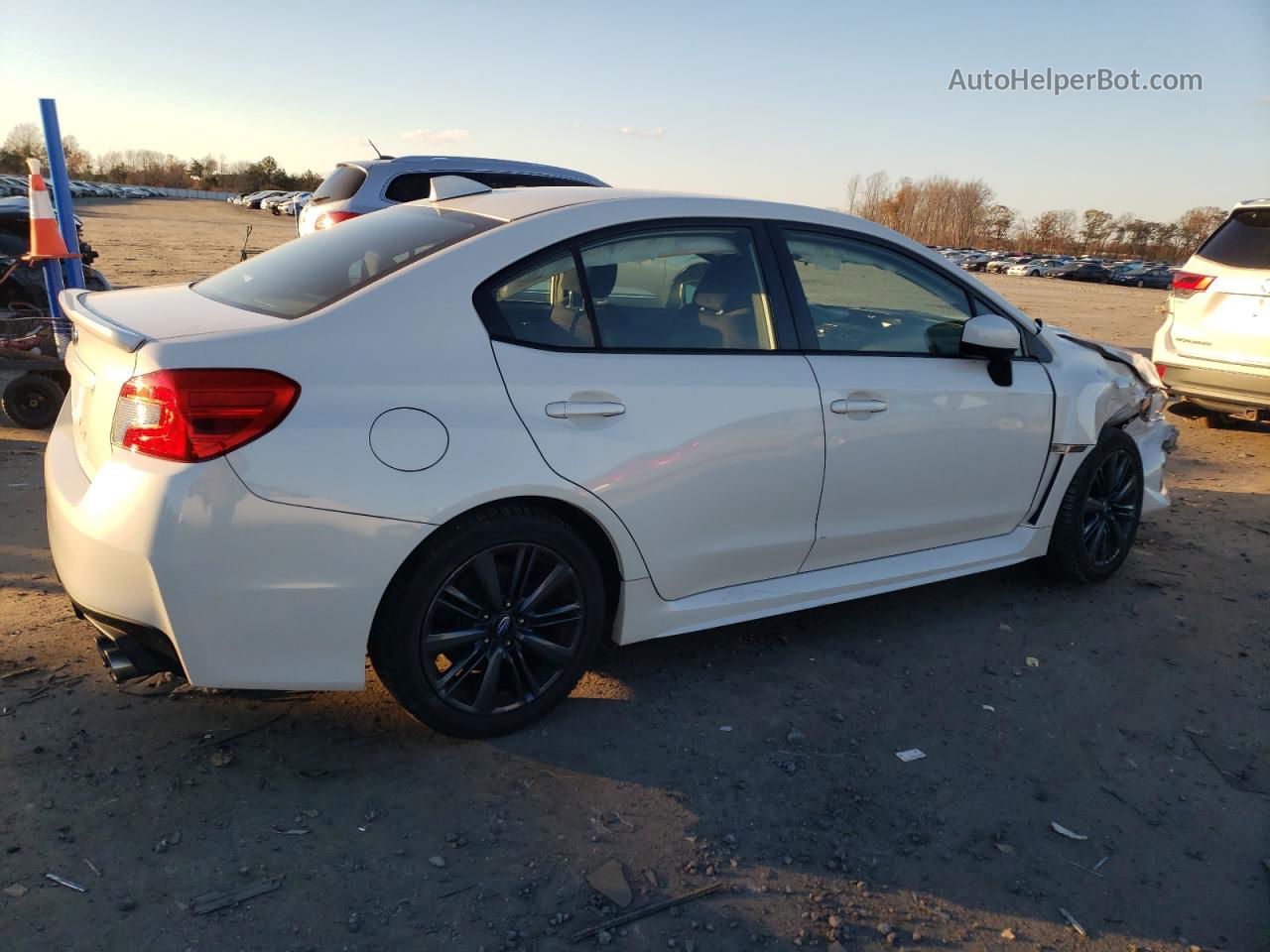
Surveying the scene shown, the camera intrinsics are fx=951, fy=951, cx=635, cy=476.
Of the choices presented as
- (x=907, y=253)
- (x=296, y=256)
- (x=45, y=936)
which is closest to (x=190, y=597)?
(x=45, y=936)

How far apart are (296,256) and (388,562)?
137 centimetres

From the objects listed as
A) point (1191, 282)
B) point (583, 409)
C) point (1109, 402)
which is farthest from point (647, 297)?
point (1191, 282)

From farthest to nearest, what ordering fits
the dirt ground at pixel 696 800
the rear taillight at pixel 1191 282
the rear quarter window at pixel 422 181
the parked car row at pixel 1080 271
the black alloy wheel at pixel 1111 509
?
the parked car row at pixel 1080 271
the rear quarter window at pixel 422 181
the rear taillight at pixel 1191 282
the black alloy wheel at pixel 1111 509
the dirt ground at pixel 696 800

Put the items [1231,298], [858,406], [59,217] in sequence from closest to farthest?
[858,406]
[59,217]
[1231,298]

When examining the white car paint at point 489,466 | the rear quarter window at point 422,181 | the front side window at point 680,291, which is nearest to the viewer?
the white car paint at point 489,466

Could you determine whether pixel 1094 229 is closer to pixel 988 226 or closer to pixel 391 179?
pixel 988 226

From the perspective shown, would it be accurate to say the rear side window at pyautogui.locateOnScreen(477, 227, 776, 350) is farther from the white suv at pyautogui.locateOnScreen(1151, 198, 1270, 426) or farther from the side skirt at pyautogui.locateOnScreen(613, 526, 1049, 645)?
the white suv at pyautogui.locateOnScreen(1151, 198, 1270, 426)

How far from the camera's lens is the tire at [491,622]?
9.04ft

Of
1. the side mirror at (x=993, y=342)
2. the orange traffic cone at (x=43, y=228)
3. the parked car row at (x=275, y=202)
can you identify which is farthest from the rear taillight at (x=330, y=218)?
the parked car row at (x=275, y=202)

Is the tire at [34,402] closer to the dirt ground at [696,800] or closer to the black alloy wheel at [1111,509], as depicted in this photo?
the dirt ground at [696,800]

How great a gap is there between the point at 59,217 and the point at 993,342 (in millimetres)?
6532

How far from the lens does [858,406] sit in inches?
137

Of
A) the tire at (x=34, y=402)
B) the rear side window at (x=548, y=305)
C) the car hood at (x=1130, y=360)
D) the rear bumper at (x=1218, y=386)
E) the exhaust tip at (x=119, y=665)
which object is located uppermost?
the rear side window at (x=548, y=305)

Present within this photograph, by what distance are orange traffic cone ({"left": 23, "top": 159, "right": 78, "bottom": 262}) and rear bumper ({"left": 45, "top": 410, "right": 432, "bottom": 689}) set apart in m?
4.92
